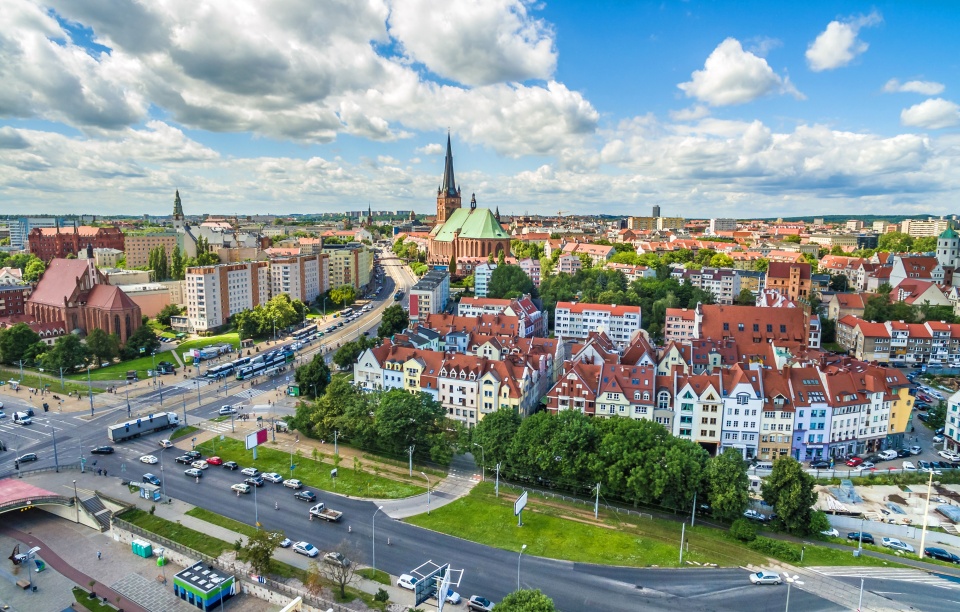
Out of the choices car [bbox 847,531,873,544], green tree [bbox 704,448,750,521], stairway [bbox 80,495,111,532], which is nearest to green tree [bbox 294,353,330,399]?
stairway [bbox 80,495,111,532]

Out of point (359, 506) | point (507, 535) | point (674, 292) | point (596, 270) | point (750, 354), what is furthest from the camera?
point (596, 270)

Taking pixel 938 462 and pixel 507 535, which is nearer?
pixel 507 535

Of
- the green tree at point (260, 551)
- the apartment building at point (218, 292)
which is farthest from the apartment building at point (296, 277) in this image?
the green tree at point (260, 551)

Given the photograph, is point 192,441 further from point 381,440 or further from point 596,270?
point 596,270

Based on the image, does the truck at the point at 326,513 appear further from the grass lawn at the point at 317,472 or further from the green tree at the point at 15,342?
the green tree at the point at 15,342

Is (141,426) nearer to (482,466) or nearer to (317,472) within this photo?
(317,472)

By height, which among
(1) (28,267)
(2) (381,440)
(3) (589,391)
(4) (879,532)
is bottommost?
(4) (879,532)

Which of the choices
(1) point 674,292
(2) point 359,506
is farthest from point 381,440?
(1) point 674,292
